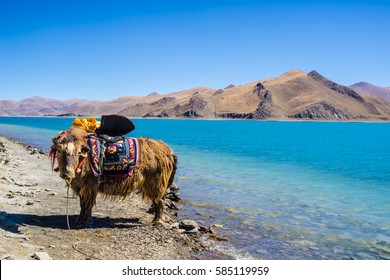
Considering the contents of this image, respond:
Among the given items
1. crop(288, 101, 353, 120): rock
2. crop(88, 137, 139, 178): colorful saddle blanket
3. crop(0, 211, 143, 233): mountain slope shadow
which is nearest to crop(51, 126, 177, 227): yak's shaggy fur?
crop(88, 137, 139, 178): colorful saddle blanket

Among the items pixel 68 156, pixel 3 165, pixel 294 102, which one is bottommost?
pixel 3 165

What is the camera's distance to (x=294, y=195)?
13.1 metres

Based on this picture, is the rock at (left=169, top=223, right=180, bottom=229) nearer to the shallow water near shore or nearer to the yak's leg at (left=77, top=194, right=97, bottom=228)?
the shallow water near shore

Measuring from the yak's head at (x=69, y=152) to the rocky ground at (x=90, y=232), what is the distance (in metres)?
0.53

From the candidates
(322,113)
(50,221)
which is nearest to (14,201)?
(50,221)

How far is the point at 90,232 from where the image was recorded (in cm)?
661

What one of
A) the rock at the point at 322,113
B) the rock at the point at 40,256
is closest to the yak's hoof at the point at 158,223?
the rock at the point at 40,256

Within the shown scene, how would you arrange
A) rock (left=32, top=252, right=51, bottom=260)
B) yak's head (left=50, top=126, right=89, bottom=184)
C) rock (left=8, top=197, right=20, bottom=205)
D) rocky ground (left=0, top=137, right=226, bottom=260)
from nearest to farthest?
rock (left=32, top=252, right=51, bottom=260) → rocky ground (left=0, top=137, right=226, bottom=260) → yak's head (left=50, top=126, right=89, bottom=184) → rock (left=8, top=197, right=20, bottom=205)

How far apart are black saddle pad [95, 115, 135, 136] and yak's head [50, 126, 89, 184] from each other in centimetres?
66

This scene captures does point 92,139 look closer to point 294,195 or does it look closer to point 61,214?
point 61,214

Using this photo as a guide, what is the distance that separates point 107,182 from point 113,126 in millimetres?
1119

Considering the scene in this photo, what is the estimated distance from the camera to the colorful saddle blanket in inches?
259

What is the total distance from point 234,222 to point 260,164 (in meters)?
13.9
